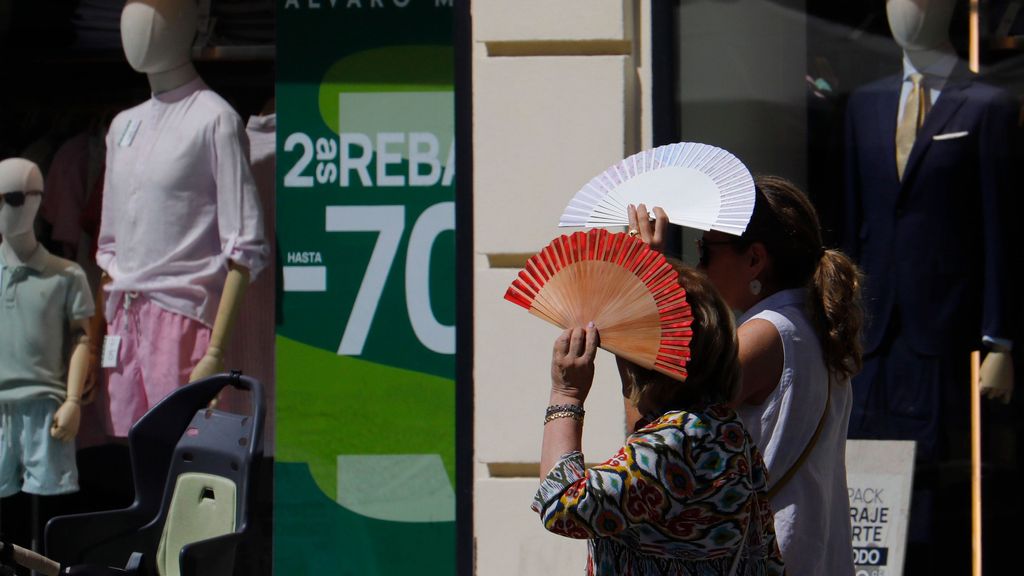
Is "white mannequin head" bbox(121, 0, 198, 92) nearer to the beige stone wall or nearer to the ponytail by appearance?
the beige stone wall

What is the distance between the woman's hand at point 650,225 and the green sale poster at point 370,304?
2.20 m

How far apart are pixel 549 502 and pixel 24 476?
344 centimetres

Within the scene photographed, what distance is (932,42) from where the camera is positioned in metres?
4.46

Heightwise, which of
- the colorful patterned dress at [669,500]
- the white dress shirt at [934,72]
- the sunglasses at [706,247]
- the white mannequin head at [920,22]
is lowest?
the colorful patterned dress at [669,500]

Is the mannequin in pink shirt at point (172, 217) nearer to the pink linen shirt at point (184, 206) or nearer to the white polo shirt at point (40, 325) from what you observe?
the pink linen shirt at point (184, 206)

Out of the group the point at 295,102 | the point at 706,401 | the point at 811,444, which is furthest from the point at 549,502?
the point at 295,102

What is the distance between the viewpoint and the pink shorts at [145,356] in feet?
15.8

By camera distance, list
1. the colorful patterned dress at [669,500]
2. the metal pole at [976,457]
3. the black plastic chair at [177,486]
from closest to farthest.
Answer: the colorful patterned dress at [669,500] < the black plastic chair at [177,486] < the metal pole at [976,457]

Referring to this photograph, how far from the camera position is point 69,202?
16.4 ft

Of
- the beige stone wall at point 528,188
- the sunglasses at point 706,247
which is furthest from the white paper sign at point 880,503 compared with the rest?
the sunglasses at point 706,247

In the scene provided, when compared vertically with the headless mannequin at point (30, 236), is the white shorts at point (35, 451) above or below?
below

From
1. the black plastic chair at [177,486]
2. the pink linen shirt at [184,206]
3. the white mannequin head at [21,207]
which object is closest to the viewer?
the black plastic chair at [177,486]

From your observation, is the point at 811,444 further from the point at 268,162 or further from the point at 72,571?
the point at 268,162

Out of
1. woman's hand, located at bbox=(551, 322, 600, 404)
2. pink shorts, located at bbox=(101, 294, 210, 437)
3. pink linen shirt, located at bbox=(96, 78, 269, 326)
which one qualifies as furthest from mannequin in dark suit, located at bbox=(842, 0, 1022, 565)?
woman's hand, located at bbox=(551, 322, 600, 404)
